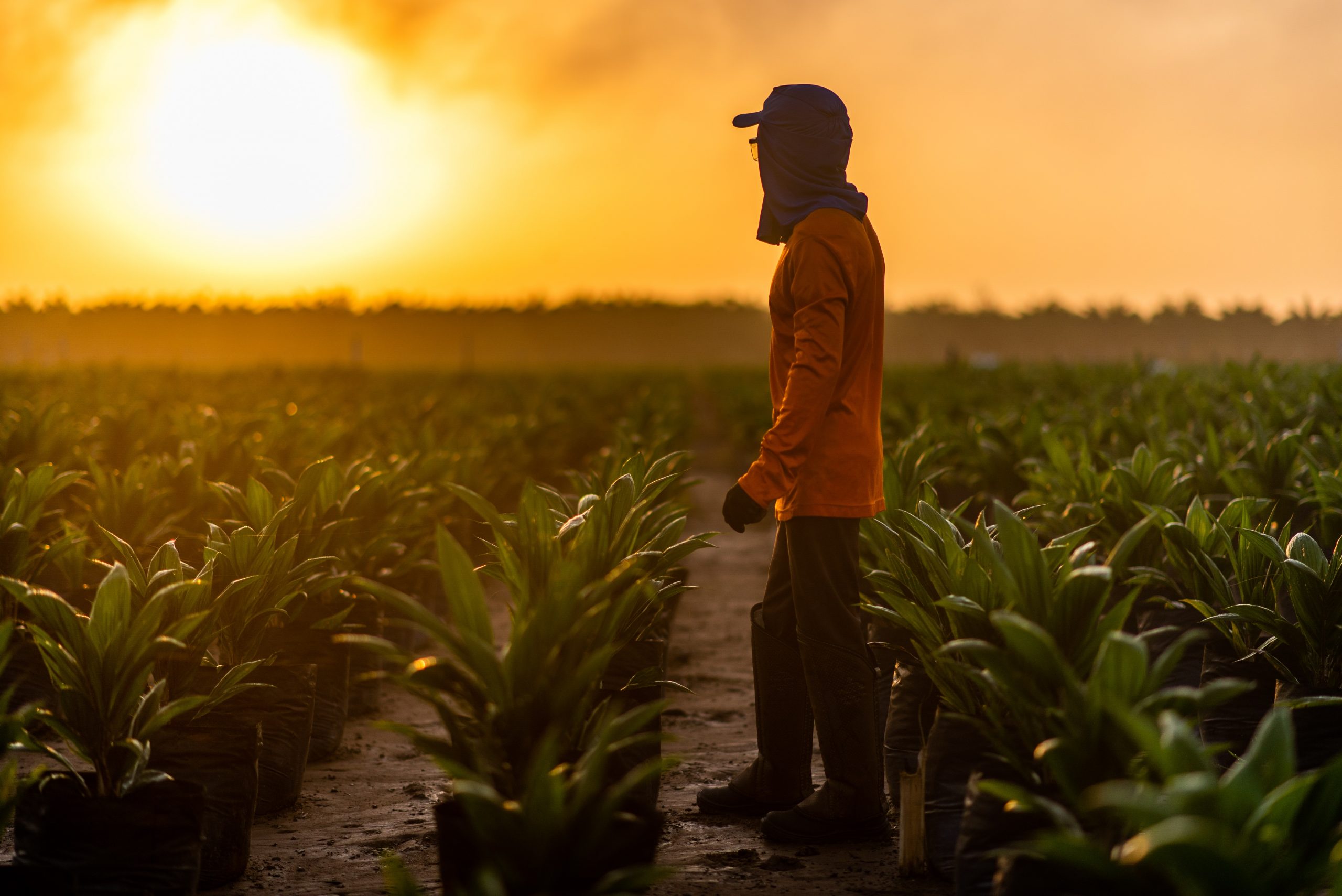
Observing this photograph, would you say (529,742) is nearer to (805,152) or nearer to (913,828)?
(913,828)

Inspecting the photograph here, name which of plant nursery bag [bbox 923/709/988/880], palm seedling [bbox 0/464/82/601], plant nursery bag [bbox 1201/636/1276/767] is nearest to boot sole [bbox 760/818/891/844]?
plant nursery bag [bbox 923/709/988/880]

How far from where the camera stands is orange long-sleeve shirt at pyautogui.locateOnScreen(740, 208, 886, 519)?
301cm

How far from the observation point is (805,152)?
312 centimetres

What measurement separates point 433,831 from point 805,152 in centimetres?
226

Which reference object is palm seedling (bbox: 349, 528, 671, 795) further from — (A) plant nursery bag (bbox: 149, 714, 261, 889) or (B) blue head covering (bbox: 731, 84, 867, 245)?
(B) blue head covering (bbox: 731, 84, 867, 245)

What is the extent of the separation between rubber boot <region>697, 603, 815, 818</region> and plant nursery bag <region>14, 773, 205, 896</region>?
1.62 m

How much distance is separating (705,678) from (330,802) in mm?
2202

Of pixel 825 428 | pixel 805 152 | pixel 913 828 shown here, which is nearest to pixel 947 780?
pixel 913 828

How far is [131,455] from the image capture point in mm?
7656

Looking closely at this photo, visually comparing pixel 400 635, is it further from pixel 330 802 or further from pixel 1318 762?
pixel 1318 762

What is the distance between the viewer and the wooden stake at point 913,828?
113 inches

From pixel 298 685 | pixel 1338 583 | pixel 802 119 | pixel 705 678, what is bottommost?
pixel 705 678

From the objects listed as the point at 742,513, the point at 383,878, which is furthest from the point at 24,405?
the point at 742,513

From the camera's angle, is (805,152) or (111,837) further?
(805,152)
